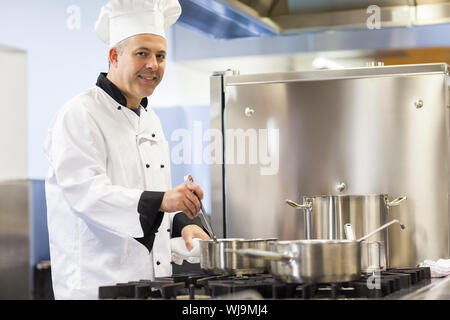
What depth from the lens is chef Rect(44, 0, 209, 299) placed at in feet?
5.74

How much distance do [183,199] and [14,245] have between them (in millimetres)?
2413

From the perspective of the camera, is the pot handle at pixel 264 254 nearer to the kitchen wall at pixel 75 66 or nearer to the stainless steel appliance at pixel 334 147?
the stainless steel appliance at pixel 334 147

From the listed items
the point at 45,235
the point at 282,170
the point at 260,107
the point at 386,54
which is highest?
the point at 386,54

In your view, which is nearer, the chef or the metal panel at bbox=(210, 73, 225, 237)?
the chef

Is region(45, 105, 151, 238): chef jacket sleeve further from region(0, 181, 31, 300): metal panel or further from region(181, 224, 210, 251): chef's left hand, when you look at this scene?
region(0, 181, 31, 300): metal panel

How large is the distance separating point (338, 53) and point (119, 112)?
183 centimetres

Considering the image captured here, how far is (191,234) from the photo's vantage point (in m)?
2.04

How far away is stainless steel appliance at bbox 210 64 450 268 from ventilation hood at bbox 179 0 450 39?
36cm

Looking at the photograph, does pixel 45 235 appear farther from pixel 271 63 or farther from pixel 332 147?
pixel 332 147

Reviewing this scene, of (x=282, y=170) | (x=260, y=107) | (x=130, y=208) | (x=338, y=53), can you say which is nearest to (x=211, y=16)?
(x=260, y=107)

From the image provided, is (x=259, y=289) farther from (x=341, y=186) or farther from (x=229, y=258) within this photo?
(x=341, y=186)
